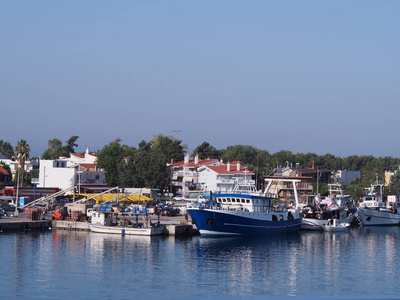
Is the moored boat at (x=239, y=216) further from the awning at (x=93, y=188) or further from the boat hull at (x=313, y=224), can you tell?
the awning at (x=93, y=188)

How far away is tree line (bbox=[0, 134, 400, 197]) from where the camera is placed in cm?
11725

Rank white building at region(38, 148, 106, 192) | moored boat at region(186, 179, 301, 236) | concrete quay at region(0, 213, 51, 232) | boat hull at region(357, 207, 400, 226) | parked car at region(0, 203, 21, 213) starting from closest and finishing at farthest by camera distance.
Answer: concrete quay at region(0, 213, 51, 232) < moored boat at region(186, 179, 301, 236) < parked car at region(0, 203, 21, 213) < boat hull at region(357, 207, 400, 226) < white building at region(38, 148, 106, 192)

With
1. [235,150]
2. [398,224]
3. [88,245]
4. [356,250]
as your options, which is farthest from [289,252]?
[235,150]

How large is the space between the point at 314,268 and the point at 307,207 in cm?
3789

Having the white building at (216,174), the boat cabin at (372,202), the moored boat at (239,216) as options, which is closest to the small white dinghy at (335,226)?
the moored boat at (239,216)

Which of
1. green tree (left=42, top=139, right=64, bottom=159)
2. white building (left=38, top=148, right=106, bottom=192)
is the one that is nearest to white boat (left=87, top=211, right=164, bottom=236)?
white building (left=38, top=148, right=106, bottom=192)

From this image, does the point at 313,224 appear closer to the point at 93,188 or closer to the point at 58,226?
the point at 58,226

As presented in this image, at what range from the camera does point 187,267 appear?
43.0 metres

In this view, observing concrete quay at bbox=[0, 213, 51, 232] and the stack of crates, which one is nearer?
concrete quay at bbox=[0, 213, 51, 232]

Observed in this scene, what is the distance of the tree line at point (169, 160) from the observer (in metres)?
117

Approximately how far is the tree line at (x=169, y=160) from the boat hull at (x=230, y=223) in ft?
157

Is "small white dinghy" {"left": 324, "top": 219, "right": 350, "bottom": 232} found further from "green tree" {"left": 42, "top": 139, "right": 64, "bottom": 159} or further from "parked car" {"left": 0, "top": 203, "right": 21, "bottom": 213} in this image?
"green tree" {"left": 42, "top": 139, "right": 64, "bottom": 159}

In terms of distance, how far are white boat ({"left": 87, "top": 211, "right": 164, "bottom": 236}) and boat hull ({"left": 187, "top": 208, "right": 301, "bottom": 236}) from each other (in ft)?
13.7

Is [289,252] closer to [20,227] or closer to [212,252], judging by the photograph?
[212,252]
